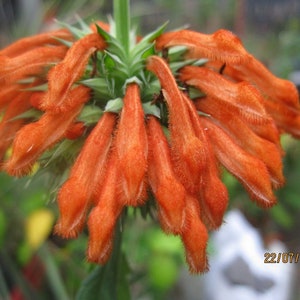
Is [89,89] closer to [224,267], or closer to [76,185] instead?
[76,185]

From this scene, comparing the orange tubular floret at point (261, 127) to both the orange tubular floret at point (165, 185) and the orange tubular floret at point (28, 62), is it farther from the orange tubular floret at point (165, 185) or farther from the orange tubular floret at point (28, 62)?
the orange tubular floret at point (28, 62)

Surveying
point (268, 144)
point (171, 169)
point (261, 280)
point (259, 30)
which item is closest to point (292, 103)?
point (268, 144)

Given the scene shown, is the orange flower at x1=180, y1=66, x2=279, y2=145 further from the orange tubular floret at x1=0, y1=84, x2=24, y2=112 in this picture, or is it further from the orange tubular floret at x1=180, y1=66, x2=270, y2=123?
the orange tubular floret at x1=0, y1=84, x2=24, y2=112

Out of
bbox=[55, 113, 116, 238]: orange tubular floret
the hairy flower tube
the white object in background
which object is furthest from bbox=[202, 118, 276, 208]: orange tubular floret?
the white object in background

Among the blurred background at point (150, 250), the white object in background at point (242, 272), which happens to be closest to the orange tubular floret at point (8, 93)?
the blurred background at point (150, 250)

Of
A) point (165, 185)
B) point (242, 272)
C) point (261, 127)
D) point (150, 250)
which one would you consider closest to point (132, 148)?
point (165, 185)

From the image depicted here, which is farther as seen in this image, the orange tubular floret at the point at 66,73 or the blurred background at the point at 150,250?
the blurred background at the point at 150,250

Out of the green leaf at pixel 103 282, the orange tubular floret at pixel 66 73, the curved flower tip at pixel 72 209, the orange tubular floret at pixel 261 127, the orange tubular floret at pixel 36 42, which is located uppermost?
the orange tubular floret at pixel 36 42
